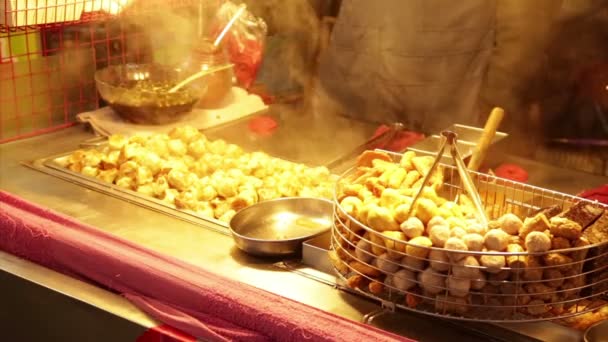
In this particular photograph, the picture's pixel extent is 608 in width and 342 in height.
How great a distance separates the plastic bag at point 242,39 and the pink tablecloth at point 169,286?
1.25 m

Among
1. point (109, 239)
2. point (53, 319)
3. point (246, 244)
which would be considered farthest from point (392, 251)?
point (53, 319)

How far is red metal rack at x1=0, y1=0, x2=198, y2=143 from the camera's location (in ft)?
7.82

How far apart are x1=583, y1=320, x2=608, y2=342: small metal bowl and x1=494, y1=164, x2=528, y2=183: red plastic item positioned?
34.7 inches

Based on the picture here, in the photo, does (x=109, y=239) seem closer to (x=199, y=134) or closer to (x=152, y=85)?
(x=199, y=134)

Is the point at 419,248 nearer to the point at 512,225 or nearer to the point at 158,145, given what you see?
the point at 512,225

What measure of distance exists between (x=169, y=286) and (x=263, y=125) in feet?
3.85

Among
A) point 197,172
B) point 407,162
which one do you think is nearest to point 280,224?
point 407,162

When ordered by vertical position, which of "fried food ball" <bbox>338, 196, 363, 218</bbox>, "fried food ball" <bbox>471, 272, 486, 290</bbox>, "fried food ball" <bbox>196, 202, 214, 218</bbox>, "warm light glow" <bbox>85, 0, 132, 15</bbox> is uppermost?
"warm light glow" <bbox>85, 0, 132, 15</bbox>

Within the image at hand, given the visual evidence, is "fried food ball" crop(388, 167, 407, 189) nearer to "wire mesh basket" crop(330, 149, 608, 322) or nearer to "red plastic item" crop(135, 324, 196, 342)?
"wire mesh basket" crop(330, 149, 608, 322)

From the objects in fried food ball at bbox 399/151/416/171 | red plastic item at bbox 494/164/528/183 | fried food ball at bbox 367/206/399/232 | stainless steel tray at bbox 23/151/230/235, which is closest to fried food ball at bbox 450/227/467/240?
fried food ball at bbox 367/206/399/232

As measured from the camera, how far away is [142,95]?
2570 millimetres

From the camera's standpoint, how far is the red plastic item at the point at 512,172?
88.2 inches

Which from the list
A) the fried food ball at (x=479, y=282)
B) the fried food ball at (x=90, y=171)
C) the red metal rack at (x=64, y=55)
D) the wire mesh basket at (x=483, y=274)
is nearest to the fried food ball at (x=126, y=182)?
the fried food ball at (x=90, y=171)

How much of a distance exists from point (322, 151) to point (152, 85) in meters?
0.67
